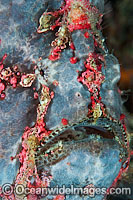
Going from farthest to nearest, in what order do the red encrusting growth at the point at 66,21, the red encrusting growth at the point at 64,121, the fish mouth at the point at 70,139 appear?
the red encrusting growth at the point at 66,21
the red encrusting growth at the point at 64,121
the fish mouth at the point at 70,139

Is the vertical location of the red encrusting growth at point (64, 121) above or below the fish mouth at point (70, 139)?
above

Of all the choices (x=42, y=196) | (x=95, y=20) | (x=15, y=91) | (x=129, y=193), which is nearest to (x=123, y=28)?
(x=95, y=20)

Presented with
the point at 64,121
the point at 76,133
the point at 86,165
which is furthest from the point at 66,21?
the point at 86,165

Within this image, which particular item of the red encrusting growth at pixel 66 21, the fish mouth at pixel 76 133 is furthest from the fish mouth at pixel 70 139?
the red encrusting growth at pixel 66 21

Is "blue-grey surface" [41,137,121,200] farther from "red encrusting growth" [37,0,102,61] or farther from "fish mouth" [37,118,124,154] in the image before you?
"red encrusting growth" [37,0,102,61]

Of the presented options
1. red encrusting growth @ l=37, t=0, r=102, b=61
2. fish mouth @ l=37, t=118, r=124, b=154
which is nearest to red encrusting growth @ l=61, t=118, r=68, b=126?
fish mouth @ l=37, t=118, r=124, b=154

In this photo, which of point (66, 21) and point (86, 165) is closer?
point (86, 165)

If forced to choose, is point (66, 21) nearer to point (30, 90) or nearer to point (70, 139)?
point (30, 90)

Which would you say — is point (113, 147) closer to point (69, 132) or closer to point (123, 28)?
point (69, 132)

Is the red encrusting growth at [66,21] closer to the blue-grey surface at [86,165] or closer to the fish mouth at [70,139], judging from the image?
the fish mouth at [70,139]
